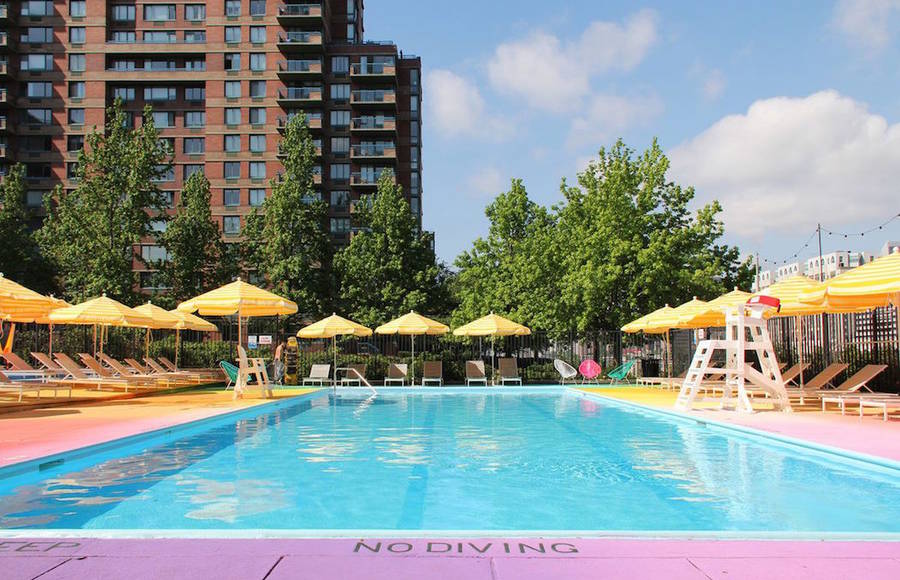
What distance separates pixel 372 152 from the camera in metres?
57.7

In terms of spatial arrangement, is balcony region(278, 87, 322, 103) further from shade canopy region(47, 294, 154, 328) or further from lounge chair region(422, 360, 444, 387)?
shade canopy region(47, 294, 154, 328)

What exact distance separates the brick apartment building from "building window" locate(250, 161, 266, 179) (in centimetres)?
8

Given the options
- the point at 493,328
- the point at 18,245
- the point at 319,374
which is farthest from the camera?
the point at 18,245

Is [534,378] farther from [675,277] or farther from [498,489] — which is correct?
[498,489]

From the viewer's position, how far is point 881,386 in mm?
17297

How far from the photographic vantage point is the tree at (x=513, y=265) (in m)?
30.0

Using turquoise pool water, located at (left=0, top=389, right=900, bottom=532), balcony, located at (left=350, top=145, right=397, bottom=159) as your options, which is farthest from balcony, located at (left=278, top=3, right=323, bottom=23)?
turquoise pool water, located at (left=0, top=389, right=900, bottom=532)

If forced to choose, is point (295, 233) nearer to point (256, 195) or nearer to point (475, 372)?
point (475, 372)

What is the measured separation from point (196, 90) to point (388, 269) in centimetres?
2962

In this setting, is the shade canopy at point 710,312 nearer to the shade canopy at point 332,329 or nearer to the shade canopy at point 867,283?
the shade canopy at point 867,283

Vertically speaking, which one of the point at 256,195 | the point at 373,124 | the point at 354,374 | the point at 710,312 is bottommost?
the point at 354,374

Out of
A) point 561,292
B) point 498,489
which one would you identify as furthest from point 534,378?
point 498,489

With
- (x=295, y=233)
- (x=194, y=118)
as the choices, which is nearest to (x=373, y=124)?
(x=194, y=118)

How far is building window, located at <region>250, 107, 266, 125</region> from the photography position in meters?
57.2
